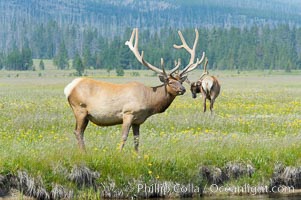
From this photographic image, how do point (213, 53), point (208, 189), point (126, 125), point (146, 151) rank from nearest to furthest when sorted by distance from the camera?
1. point (208, 189)
2. point (126, 125)
3. point (146, 151)
4. point (213, 53)

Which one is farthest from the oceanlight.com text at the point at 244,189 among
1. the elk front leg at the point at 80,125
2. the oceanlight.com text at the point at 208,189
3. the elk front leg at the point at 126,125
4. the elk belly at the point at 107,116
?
the elk front leg at the point at 80,125

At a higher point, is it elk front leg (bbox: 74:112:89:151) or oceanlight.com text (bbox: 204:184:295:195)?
elk front leg (bbox: 74:112:89:151)

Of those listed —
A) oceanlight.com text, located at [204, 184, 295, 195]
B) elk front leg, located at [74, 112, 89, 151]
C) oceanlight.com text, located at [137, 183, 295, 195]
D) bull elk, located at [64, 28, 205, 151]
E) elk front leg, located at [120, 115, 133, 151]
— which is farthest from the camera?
elk front leg, located at [74, 112, 89, 151]

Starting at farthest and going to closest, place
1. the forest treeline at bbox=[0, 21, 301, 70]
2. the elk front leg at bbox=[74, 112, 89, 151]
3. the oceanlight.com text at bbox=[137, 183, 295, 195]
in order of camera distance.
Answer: the forest treeline at bbox=[0, 21, 301, 70]
the elk front leg at bbox=[74, 112, 89, 151]
the oceanlight.com text at bbox=[137, 183, 295, 195]

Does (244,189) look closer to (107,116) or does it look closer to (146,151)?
(146,151)

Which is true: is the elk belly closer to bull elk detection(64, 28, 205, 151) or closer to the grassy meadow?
bull elk detection(64, 28, 205, 151)

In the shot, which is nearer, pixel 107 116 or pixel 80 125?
pixel 107 116

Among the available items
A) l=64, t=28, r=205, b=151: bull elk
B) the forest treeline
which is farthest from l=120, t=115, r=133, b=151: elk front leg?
the forest treeline

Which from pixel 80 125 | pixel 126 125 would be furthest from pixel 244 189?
pixel 80 125

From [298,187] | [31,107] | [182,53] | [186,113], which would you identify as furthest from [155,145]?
[182,53]

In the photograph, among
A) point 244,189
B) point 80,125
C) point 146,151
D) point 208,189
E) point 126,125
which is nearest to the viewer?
point 208,189


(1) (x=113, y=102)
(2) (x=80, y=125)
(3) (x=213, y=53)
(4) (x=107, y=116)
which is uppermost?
(1) (x=113, y=102)

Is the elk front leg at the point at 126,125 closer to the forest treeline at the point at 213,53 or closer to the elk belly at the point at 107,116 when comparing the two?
the elk belly at the point at 107,116

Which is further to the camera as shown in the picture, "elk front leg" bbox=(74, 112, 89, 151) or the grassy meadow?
"elk front leg" bbox=(74, 112, 89, 151)
